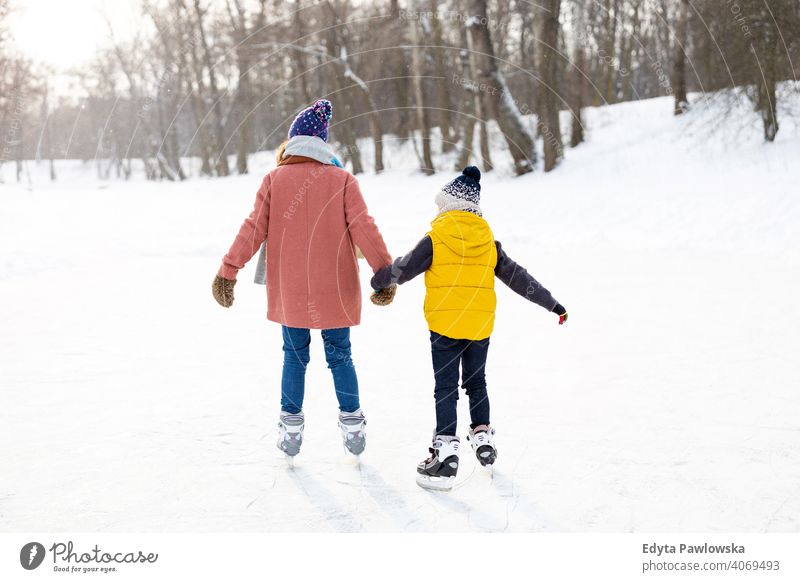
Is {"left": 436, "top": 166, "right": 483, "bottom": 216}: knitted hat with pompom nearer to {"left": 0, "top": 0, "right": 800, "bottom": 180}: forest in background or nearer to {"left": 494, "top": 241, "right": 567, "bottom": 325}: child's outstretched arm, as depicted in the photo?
{"left": 494, "top": 241, "right": 567, "bottom": 325}: child's outstretched arm

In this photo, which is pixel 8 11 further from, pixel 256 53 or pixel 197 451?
pixel 197 451

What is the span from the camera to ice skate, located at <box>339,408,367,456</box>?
3303 mm

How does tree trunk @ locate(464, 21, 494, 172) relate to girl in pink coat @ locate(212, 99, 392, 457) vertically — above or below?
above

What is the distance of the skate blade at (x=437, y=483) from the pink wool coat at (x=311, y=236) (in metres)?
0.76

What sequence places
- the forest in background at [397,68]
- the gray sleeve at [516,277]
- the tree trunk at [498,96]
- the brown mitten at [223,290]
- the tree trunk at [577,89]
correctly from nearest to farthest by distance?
the gray sleeve at [516,277] → the brown mitten at [223,290] → the forest in background at [397,68] → the tree trunk at [498,96] → the tree trunk at [577,89]

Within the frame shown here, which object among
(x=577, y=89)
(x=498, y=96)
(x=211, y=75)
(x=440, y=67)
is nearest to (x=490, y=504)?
(x=211, y=75)

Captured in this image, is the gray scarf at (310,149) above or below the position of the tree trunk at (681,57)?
below

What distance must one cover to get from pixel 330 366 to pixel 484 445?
779 millimetres

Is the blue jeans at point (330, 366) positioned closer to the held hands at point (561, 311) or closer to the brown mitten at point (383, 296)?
the brown mitten at point (383, 296)

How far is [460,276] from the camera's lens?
3064mm

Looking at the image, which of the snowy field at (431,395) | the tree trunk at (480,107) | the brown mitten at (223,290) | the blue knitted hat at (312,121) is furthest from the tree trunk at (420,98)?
the brown mitten at (223,290)

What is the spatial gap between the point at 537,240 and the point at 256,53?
4564 millimetres

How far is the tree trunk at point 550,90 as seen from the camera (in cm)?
1177

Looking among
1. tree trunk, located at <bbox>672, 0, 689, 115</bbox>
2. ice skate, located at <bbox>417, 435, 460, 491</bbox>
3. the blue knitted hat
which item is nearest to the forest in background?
tree trunk, located at <bbox>672, 0, 689, 115</bbox>
